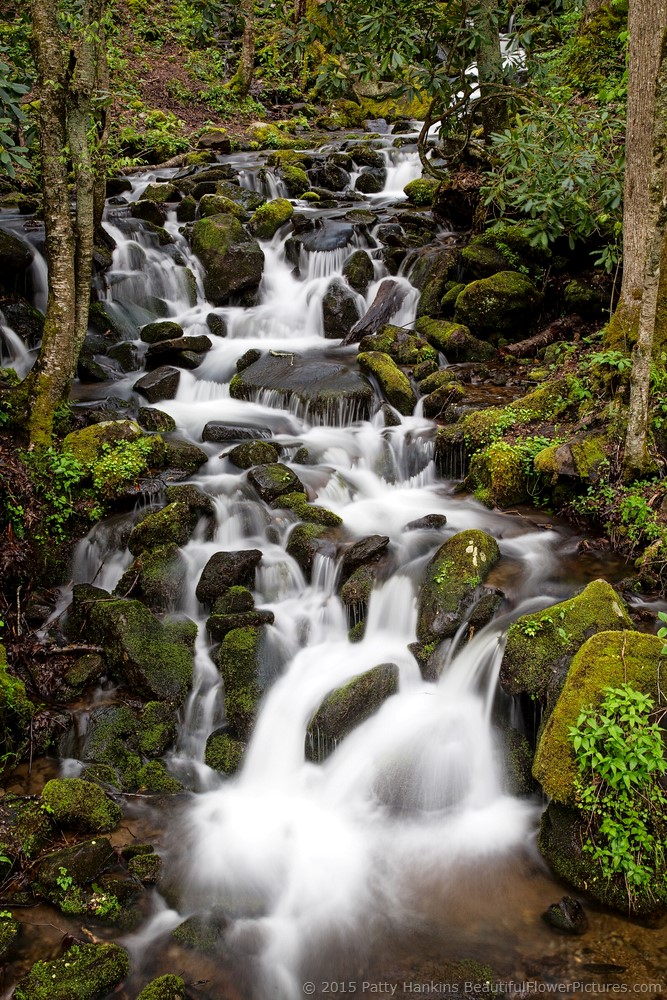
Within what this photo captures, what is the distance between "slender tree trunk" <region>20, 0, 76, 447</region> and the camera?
759 centimetres

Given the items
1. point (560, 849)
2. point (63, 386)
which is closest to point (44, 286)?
point (63, 386)

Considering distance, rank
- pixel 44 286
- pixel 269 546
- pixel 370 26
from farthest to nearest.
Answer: pixel 44 286
pixel 370 26
pixel 269 546

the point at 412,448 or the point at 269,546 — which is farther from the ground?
the point at 412,448

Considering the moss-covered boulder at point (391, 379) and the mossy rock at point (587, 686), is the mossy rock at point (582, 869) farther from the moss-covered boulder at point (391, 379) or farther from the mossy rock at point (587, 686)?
the moss-covered boulder at point (391, 379)

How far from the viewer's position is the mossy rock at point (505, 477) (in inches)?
330

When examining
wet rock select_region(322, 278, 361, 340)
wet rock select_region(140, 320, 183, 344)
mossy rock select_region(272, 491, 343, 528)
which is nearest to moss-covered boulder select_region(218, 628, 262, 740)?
mossy rock select_region(272, 491, 343, 528)

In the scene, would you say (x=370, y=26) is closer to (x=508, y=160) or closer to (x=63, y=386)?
(x=508, y=160)

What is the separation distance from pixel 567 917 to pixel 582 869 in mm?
342

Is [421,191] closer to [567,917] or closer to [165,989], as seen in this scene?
[567,917]

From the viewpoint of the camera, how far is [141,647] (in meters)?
6.46

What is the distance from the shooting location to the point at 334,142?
22062 millimetres

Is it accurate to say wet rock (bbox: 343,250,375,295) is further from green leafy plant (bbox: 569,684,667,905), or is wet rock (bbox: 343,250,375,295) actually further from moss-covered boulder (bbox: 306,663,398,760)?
green leafy plant (bbox: 569,684,667,905)

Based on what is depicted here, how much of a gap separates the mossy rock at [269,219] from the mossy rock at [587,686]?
1289cm

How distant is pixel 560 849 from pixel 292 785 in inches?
86.6
